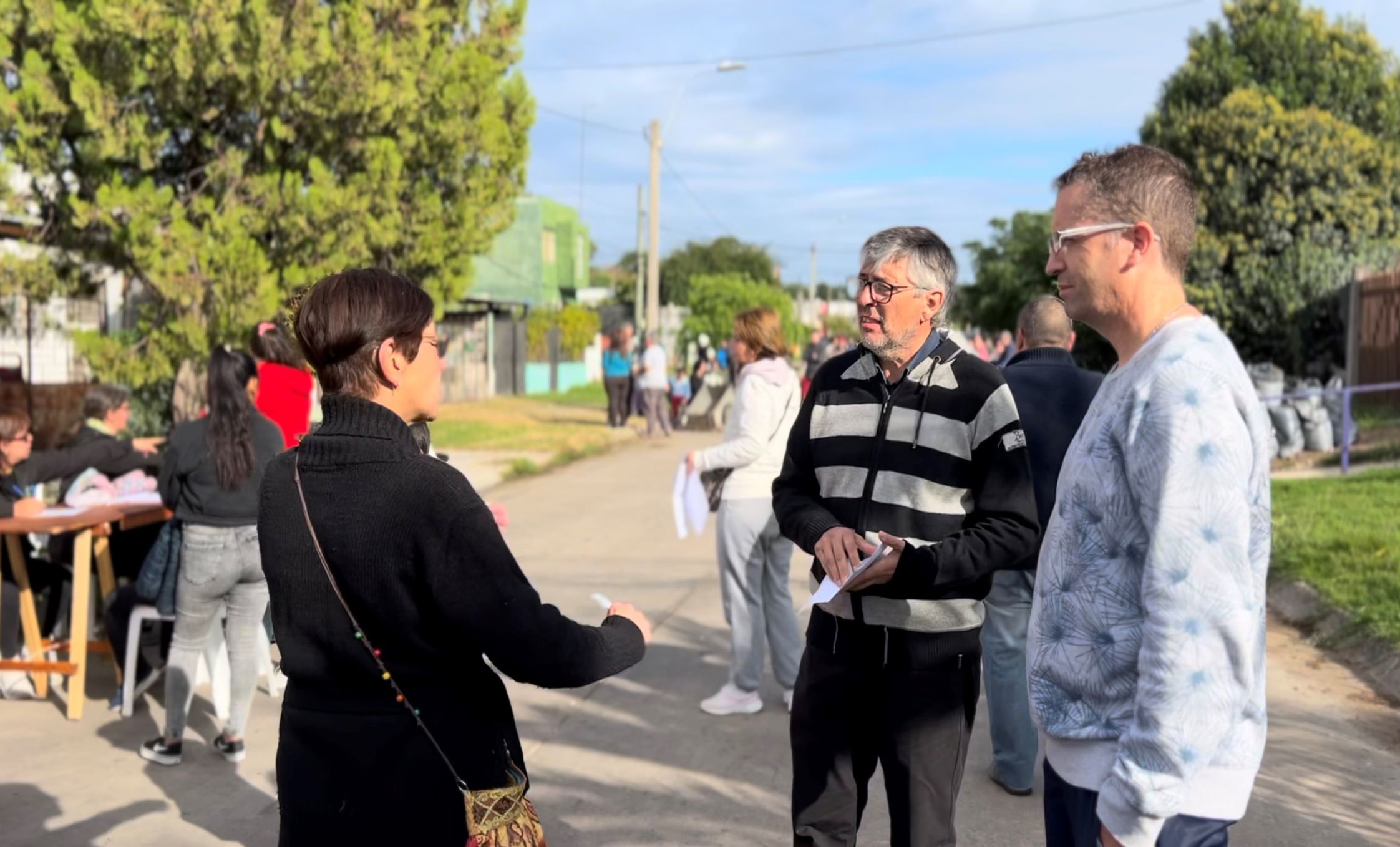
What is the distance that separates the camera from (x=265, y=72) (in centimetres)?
1160

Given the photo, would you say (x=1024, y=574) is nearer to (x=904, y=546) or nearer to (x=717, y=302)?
(x=904, y=546)

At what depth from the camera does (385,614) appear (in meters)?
2.21

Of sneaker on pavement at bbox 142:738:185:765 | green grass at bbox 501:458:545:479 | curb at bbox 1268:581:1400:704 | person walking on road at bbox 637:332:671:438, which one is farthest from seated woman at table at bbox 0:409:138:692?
person walking on road at bbox 637:332:671:438

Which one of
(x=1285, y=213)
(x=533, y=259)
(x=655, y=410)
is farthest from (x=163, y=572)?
(x=533, y=259)

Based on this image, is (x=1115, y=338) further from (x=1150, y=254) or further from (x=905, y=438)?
(x=905, y=438)

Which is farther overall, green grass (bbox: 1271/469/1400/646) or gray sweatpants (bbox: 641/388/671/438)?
gray sweatpants (bbox: 641/388/671/438)

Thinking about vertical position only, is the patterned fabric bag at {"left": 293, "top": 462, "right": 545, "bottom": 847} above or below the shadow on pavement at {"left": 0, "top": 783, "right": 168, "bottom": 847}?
above

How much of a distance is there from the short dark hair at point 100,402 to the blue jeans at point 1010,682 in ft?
17.5

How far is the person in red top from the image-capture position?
6.15 m

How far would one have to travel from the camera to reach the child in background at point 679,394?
24.3 metres

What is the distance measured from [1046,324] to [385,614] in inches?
130

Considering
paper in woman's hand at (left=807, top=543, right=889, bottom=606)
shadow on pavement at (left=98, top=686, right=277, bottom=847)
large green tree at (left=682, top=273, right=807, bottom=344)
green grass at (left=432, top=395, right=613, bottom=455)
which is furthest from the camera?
large green tree at (left=682, top=273, right=807, bottom=344)

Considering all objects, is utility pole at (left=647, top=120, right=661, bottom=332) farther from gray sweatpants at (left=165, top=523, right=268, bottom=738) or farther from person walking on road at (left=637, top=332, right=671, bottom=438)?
gray sweatpants at (left=165, top=523, right=268, bottom=738)

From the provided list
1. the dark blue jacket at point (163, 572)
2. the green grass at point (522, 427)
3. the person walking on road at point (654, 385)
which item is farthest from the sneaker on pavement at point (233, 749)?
the person walking on road at point (654, 385)
